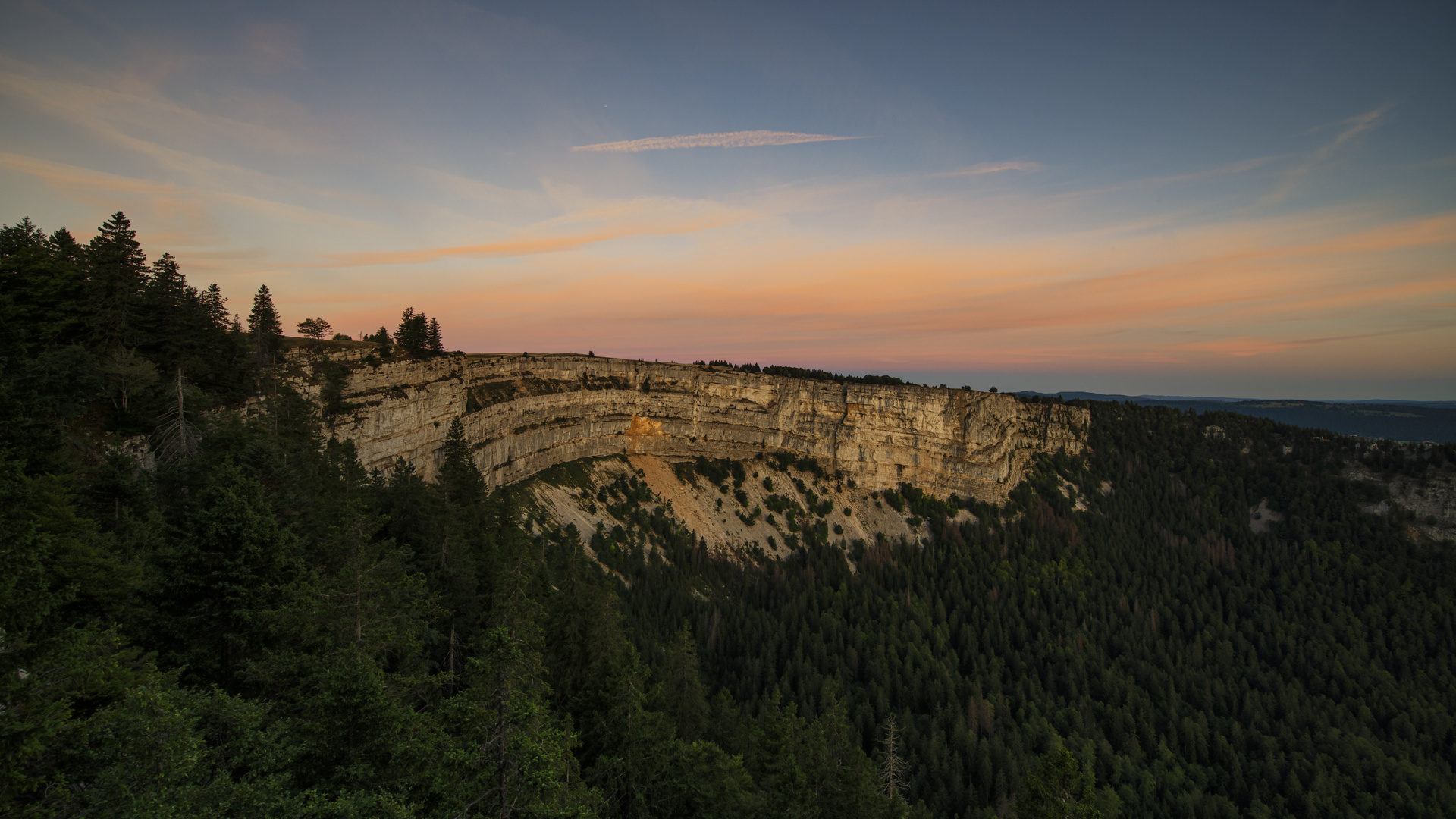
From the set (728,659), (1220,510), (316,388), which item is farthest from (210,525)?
(1220,510)

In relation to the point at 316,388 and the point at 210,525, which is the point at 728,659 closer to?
the point at 316,388

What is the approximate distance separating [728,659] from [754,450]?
56.3 meters

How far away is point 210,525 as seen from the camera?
62.1 feet

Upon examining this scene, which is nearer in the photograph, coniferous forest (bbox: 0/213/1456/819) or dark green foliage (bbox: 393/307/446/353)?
coniferous forest (bbox: 0/213/1456/819)

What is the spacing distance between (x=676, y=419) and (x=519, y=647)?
9721 cm

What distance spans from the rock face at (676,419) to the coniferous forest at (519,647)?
22.6ft

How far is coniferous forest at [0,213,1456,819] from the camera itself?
43.7 ft

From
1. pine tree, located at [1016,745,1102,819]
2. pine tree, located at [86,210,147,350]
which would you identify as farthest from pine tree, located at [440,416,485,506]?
pine tree, located at [1016,745,1102,819]

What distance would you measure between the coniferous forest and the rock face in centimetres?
688

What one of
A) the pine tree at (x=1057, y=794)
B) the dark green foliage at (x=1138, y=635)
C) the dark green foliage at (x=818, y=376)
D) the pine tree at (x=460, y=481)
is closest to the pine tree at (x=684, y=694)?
the dark green foliage at (x=1138, y=635)

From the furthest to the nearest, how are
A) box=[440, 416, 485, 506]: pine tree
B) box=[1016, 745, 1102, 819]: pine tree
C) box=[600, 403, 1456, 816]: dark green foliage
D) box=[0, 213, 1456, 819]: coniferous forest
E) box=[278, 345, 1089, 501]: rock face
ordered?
box=[278, 345, 1089, 501]: rock face
box=[600, 403, 1456, 816]: dark green foliage
box=[440, 416, 485, 506]: pine tree
box=[1016, 745, 1102, 819]: pine tree
box=[0, 213, 1456, 819]: coniferous forest

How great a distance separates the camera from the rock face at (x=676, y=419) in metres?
65.9

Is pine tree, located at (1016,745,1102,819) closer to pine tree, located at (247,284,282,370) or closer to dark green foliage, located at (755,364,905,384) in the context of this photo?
pine tree, located at (247,284,282,370)

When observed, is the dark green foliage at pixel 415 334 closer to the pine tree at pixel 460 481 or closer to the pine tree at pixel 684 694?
the pine tree at pixel 460 481
